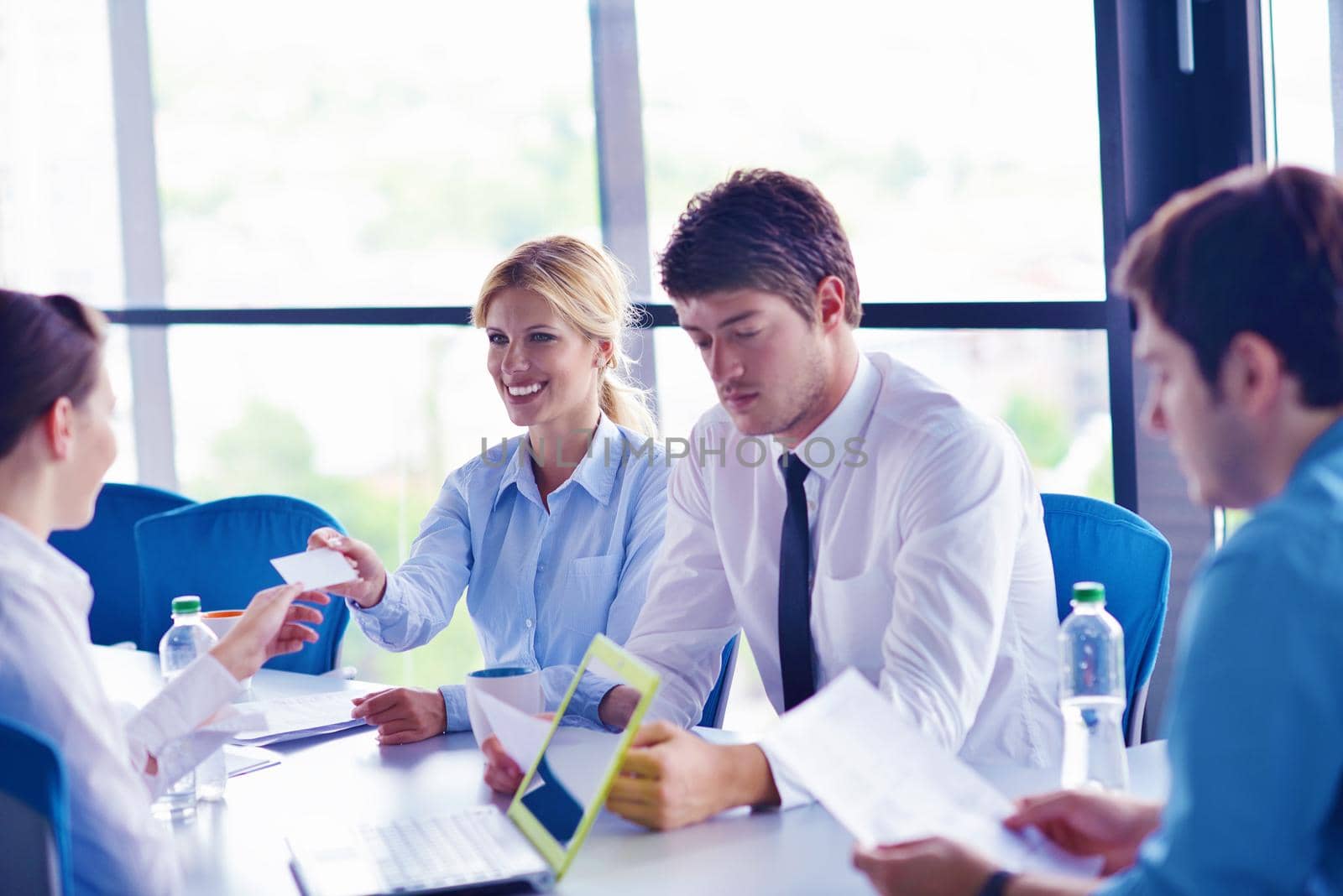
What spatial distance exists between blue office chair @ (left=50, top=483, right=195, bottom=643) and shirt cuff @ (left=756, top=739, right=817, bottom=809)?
218 centimetres

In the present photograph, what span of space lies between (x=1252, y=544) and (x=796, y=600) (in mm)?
999

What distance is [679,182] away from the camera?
139 inches

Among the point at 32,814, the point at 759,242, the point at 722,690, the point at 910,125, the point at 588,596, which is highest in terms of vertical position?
the point at 910,125

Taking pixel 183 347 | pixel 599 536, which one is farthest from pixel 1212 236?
pixel 183 347

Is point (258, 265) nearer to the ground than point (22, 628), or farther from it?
farther from it

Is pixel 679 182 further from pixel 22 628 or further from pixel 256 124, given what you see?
pixel 22 628

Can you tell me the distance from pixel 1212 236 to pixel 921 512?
2.60 ft

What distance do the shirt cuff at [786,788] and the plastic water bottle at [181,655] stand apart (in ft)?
2.38

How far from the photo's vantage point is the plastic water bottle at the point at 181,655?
1.65m

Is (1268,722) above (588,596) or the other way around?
above

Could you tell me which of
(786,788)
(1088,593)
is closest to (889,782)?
(786,788)

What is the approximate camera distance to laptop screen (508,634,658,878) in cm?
136

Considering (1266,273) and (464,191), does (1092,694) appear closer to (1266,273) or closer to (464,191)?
(1266,273)

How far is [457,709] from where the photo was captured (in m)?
1.95
